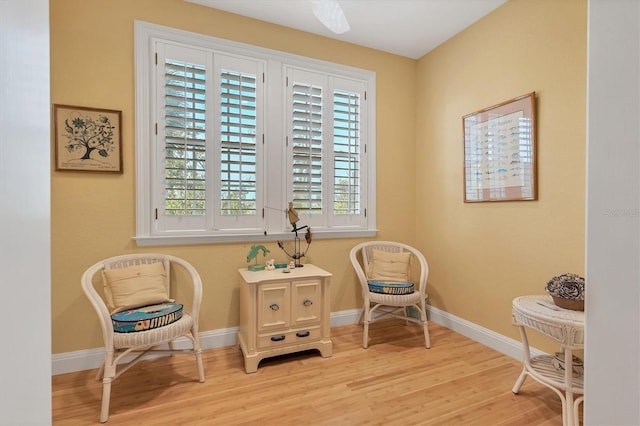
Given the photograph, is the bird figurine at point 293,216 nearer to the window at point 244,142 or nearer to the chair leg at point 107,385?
the window at point 244,142

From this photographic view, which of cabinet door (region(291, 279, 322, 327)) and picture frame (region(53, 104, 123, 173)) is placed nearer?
picture frame (region(53, 104, 123, 173))

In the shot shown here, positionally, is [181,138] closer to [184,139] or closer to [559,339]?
[184,139]

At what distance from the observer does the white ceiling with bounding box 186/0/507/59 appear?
250cm

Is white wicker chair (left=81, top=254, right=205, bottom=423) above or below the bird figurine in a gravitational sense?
below

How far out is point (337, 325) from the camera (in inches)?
120

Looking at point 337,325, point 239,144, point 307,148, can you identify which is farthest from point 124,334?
point 307,148

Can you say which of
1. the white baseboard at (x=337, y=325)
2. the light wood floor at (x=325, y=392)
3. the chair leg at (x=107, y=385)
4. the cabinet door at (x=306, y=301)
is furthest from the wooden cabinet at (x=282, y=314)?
the chair leg at (x=107, y=385)

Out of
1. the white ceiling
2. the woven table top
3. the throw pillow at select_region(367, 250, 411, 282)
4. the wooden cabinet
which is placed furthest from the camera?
the throw pillow at select_region(367, 250, 411, 282)

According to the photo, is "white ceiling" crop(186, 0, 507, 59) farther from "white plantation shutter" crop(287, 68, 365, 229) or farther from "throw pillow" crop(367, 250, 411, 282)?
"throw pillow" crop(367, 250, 411, 282)

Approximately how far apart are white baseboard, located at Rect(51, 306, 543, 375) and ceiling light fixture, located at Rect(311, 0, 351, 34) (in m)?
2.46

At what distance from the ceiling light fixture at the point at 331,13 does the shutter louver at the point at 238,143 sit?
1074 millimetres

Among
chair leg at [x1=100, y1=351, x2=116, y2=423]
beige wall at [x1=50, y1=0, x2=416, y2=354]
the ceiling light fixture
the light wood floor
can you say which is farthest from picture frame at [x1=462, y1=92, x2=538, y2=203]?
chair leg at [x1=100, y1=351, x2=116, y2=423]

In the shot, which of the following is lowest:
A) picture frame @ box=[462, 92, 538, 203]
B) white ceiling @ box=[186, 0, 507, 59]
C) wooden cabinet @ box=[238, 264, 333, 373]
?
wooden cabinet @ box=[238, 264, 333, 373]
